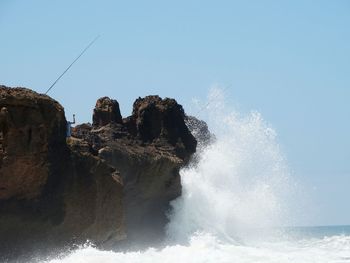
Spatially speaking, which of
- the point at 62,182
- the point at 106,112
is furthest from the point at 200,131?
the point at 62,182

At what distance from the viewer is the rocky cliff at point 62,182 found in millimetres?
14953

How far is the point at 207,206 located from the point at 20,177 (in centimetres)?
1303

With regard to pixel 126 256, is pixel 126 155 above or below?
above

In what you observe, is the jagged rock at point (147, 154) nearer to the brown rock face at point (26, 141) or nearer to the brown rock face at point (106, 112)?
the brown rock face at point (106, 112)

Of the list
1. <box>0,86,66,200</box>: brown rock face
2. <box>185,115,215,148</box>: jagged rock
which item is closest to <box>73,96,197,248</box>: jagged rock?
<box>185,115,215,148</box>: jagged rock

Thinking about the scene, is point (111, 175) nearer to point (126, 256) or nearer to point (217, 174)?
point (126, 256)

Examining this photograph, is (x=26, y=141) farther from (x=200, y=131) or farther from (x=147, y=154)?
(x=200, y=131)

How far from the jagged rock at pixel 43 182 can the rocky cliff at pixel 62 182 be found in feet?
0.07

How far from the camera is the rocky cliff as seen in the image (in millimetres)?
14953

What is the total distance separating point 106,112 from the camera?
25.6 metres

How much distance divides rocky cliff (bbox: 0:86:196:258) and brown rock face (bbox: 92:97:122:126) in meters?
1.77

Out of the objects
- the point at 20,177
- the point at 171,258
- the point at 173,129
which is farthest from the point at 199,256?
the point at 173,129

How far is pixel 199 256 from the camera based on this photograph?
19156 millimetres

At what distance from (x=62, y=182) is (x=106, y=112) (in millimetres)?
9461
